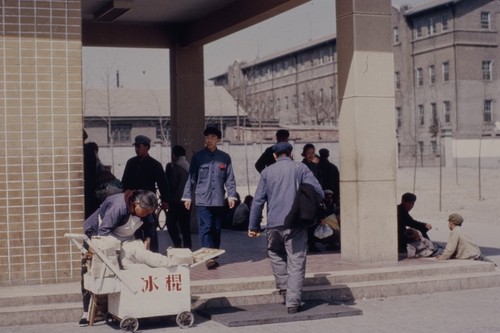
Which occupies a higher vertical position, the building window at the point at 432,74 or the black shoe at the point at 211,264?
the building window at the point at 432,74

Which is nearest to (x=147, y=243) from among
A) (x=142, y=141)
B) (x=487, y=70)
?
(x=142, y=141)

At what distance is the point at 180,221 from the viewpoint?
1395 centimetres

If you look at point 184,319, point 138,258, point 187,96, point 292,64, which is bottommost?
point 184,319

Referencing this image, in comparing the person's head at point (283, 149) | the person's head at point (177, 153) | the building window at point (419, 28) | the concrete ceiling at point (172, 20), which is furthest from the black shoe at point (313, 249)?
the building window at point (419, 28)

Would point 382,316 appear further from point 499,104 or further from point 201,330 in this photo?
point 499,104

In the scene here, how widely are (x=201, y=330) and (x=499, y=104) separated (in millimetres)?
59626

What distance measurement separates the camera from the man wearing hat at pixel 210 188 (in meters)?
11.4

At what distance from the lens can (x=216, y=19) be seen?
1611 cm

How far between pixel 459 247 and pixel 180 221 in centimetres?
438

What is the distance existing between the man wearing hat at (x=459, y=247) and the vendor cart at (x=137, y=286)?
15.5ft

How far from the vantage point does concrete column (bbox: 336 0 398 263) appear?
11727 mm

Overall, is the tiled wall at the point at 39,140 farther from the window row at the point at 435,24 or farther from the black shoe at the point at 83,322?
the window row at the point at 435,24

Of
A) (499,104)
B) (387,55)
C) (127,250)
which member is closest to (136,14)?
(387,55)

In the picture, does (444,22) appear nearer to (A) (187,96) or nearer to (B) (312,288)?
(A) (187,96)
